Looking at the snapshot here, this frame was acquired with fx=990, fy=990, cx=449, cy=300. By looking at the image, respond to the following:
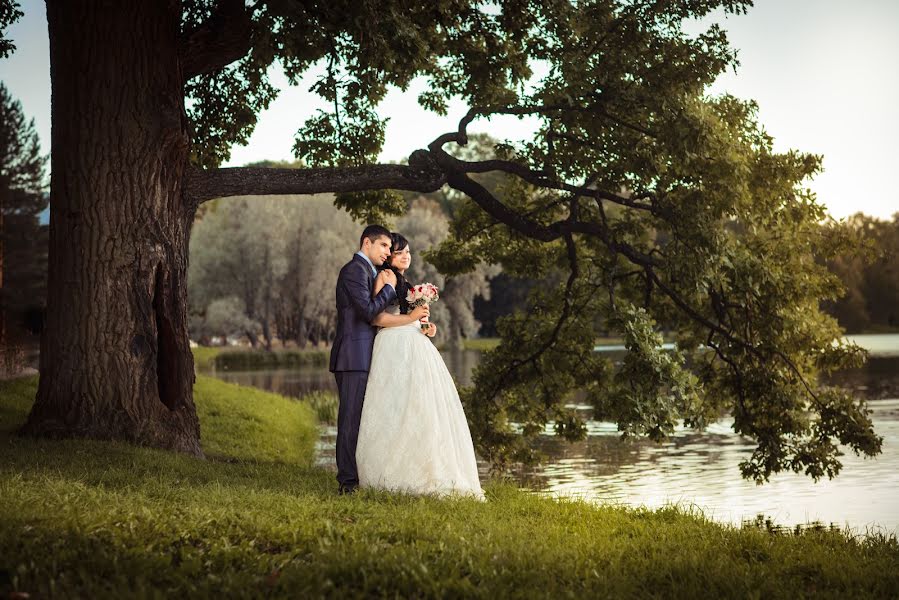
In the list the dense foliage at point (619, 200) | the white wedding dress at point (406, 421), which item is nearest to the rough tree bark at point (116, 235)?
the dense foliage at point (619, 200)

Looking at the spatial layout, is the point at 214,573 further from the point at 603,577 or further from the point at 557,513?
the point at 557,513

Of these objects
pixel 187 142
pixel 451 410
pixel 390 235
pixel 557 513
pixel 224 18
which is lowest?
pixel 557 513

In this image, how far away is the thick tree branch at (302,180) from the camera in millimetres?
12195

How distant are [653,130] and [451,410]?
19.6 ft

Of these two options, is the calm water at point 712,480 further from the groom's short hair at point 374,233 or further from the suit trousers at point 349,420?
the groom's short hair at point 374,233

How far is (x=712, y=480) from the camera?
15.6 metres

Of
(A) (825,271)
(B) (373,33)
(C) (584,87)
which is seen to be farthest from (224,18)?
(A) (825,271)

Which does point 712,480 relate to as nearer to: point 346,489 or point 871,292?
point 346,489

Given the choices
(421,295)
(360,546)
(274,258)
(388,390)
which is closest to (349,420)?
(388,390)

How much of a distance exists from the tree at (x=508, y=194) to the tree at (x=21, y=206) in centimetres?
3549

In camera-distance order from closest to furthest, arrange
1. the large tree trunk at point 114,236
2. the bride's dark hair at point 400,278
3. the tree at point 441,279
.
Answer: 1. the bride's dark hair at point 400,278
2. the large tree trunk at point 114,236
3. the tree at point 441,279

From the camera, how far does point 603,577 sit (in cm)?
607

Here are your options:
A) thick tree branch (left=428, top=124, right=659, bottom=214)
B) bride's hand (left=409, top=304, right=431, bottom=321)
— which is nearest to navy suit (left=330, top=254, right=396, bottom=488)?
bride's hand (left=409, top=304, right=431, bottom=321)

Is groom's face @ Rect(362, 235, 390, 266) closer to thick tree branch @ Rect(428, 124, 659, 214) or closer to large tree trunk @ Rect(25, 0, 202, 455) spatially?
large tree trunk @ Rect(25, 0, 202, 455)
